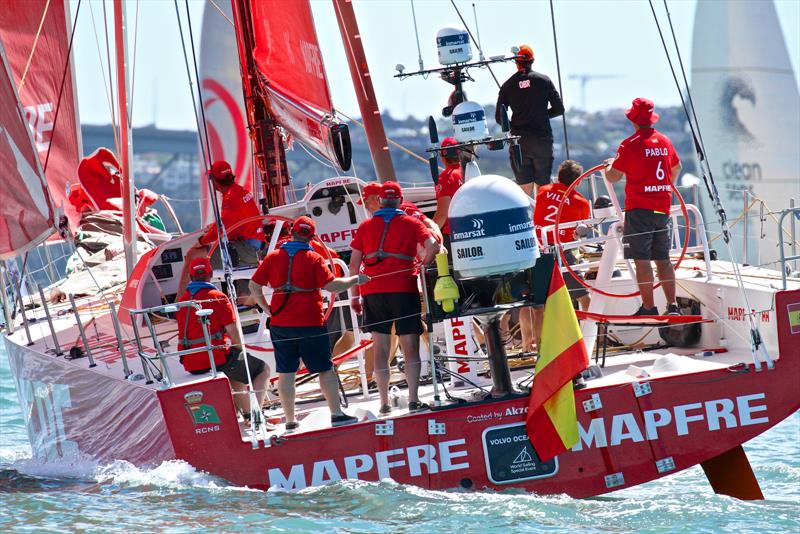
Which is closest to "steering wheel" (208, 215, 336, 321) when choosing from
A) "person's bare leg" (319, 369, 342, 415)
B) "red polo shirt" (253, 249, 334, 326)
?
"red polo shirt" (253, 249, 334, 326)

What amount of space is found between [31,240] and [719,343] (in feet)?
15.0

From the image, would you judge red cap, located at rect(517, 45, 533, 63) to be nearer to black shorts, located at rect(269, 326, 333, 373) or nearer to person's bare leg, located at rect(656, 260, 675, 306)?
person's bare leg, located at rect(656, 260, 675, 306)

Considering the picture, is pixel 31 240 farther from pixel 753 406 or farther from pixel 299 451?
pixel 753 406

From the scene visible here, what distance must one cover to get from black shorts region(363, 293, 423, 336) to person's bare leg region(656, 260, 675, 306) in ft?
5.44

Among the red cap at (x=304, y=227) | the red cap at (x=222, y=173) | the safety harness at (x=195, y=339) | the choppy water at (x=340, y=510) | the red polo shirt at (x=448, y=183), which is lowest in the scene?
the choppy water at (x=340, y=510)

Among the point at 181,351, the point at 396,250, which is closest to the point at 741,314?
the point at 396,250

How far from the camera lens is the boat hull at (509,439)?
7.60 m

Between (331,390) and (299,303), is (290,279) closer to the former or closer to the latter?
(299,303)

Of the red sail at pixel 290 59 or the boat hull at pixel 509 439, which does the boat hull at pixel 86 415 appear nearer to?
the boat hull at pixel 509 439

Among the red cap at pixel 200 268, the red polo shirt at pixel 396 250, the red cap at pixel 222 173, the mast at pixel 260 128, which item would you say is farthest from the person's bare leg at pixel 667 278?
the mast at pixel 260 128

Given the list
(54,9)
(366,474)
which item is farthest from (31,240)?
(54,9)

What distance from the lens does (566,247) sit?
8570mm

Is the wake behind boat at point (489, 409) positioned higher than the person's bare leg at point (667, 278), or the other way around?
the person's bare leg at point (667, 278)

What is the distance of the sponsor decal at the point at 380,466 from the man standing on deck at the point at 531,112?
3497 mm
